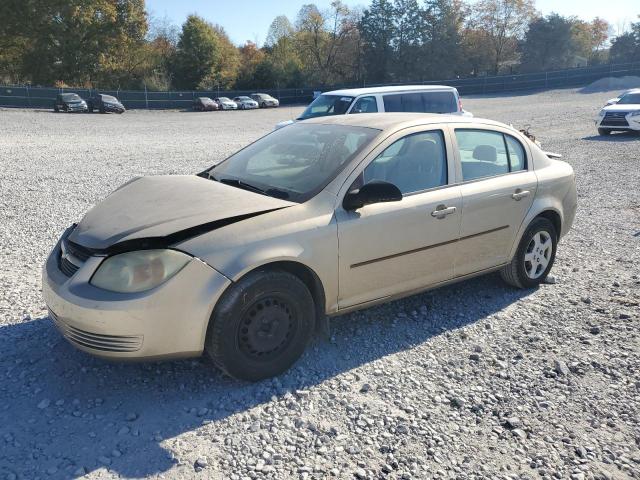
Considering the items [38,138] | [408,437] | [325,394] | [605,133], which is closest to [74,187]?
[325,394]

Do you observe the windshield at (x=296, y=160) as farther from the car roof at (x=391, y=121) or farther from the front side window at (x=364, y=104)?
the front side window at (x=364, y=104)

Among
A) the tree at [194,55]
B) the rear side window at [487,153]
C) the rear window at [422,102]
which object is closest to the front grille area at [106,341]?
the rear side window at [487,153]

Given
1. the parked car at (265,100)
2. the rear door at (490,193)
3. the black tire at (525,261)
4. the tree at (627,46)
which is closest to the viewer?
the rear door at (490,193)

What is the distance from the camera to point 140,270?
326cm

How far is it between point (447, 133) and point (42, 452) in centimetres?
360

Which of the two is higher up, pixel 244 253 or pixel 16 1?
pixel 16 1

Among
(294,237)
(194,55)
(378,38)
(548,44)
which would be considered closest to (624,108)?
(294,237)

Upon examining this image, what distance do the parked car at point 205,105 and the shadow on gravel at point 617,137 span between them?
3677cm

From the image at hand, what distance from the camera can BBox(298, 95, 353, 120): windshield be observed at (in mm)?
13359

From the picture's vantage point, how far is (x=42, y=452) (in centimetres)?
292

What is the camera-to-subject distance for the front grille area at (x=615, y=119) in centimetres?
1942

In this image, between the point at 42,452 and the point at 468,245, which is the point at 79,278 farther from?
the point at 468,245

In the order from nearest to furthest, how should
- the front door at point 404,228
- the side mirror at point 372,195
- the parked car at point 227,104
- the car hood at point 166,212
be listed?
1. the car hood at point 166,212
2. the side mirror at point 372,195
3. the front door at point 404,228
4. the parked car at point 227,104

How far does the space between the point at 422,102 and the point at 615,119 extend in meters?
9.56
